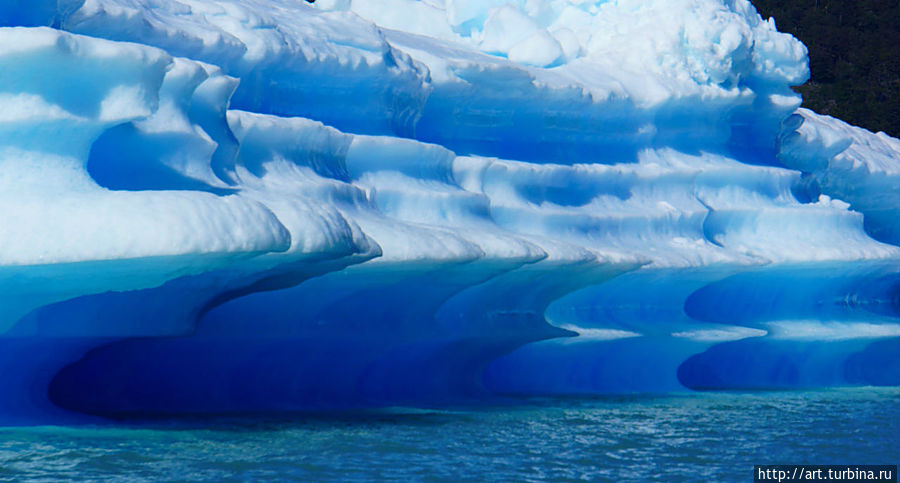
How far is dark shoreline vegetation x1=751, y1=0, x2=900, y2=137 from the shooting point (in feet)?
86.2

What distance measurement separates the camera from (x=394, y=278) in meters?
8.20

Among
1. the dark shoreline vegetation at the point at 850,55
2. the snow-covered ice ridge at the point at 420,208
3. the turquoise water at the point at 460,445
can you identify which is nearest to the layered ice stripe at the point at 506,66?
the snow-covered ice ridge at the point at 420,208

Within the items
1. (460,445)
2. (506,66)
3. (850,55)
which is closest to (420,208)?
Answer: (506,66)

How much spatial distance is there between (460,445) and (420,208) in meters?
3.29

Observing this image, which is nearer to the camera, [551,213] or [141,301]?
[141,301]

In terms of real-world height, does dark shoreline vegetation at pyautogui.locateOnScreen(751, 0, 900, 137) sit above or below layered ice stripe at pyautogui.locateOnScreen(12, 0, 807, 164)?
above

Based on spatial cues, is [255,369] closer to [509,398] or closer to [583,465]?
[509,398]

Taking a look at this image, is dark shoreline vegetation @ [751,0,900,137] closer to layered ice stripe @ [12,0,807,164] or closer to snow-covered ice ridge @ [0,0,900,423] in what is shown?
snow-covered ice ridge @ [0,0,900,423]

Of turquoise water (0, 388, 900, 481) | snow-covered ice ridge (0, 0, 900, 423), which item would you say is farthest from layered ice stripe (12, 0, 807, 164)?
turquoise water (0, 388, 900, 481)

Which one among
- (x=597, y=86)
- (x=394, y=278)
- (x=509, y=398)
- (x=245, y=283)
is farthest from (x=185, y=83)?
(x=597, y=86)

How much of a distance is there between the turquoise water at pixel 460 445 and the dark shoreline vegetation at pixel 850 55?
1892 centimetres

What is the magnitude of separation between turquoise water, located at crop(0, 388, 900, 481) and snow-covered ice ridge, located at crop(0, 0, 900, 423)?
2.53 feet

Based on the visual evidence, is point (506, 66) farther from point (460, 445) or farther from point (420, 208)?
point (460, 445)

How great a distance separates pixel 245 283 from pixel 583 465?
2.43 meters
